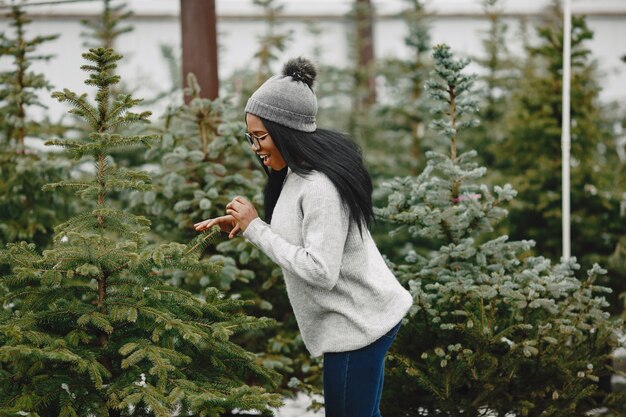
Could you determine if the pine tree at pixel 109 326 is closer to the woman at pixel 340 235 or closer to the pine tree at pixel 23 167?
the woman at pixel 340 235

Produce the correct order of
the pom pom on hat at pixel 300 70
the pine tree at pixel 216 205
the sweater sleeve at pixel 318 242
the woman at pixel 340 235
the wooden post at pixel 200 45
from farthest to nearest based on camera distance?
the wooden post at pixel 200 45 → the pine tree at pixel 216 205 → the pom pom on hat at pixel 300 70 → the woman at pixel 340 235 → the sweater sleeve at pixel 318 242

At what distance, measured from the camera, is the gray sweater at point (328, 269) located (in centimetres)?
278

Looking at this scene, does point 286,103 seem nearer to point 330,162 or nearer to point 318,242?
point 330,162

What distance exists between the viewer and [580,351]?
4309mm

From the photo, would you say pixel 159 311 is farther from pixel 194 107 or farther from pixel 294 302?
pixel 194 107

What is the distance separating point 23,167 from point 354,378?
3619 millimetres

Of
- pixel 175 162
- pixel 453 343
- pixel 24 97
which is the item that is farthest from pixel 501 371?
pixel 24 97

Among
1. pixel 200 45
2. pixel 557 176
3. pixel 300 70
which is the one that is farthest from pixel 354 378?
pixel 557 176

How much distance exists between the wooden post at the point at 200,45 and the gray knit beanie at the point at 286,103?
3343mm

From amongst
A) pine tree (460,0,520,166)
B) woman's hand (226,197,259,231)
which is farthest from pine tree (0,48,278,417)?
pine tree (460,0,520,166)

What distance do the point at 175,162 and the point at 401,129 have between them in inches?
165

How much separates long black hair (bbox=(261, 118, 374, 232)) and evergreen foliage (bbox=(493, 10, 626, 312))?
14.0 ft

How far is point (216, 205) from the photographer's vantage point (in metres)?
5.22

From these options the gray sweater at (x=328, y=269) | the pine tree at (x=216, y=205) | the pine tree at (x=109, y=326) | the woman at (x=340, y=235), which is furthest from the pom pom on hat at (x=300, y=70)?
the pine tree at (x=216, y=205)
